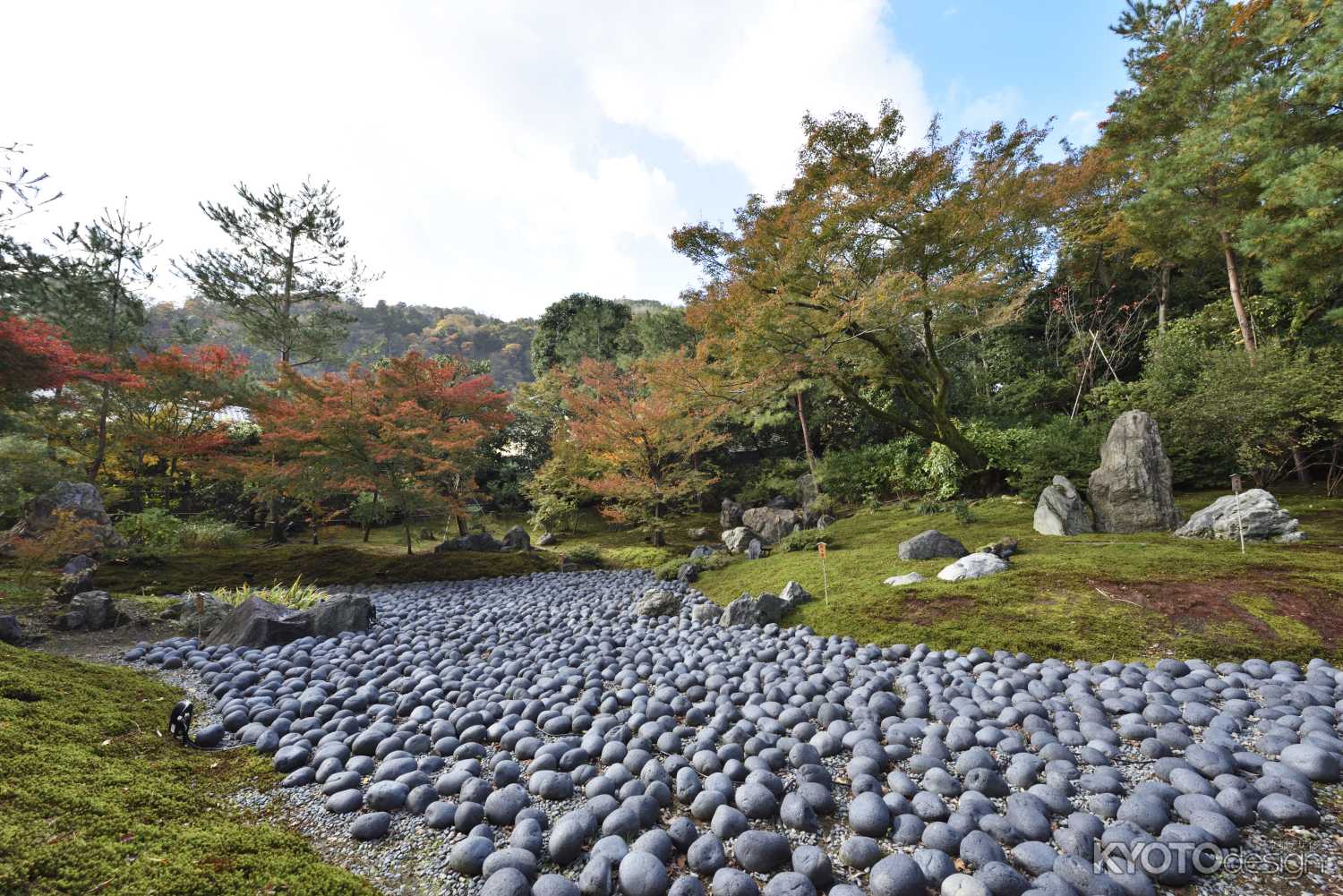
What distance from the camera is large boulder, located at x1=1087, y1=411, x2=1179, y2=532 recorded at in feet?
20.5

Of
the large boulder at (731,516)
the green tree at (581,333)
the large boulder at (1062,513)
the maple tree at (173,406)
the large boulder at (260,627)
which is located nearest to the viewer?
the large boulder at (260,627)

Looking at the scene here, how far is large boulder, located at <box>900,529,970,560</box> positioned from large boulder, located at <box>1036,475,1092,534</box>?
62.8 inches

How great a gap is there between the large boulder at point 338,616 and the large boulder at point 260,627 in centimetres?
6

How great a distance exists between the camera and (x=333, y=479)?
818cm

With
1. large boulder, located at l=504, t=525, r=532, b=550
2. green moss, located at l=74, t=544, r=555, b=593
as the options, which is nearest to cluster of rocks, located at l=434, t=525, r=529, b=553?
large boulder, located at l=504, t=525, r=532, b=550

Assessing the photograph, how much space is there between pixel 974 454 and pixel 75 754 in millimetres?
11591

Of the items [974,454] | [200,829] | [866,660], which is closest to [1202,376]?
[974,454]

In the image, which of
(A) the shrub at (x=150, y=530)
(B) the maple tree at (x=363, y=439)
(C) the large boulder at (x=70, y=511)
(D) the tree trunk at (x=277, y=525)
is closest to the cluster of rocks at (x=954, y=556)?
(B) the maple tree at (x=363, y=439)

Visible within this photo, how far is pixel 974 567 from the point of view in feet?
15.4

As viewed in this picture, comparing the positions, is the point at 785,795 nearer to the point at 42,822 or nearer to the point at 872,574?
the point at 42,822

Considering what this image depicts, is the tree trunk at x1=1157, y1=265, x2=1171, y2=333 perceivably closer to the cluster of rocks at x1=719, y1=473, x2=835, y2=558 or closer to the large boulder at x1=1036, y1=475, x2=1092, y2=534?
the large boulder at x1=1036, y1=475, x2=1092, y2=534

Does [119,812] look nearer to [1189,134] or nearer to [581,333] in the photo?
[1189,134]

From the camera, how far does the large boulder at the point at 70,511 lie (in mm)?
6551

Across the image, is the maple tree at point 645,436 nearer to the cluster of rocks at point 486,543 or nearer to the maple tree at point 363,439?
the cluster of rocks at point 486,543
